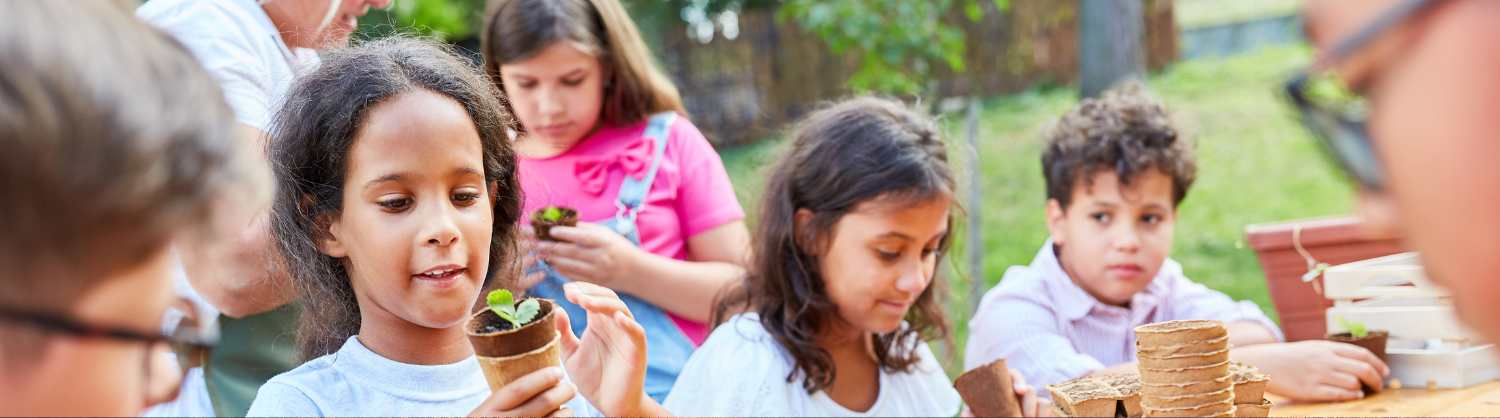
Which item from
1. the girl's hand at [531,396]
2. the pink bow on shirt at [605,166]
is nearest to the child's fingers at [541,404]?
the girl's hand at [531,396]

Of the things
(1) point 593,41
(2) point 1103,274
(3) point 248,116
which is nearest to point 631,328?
(3) point 248,116

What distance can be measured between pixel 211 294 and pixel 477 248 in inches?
23.6

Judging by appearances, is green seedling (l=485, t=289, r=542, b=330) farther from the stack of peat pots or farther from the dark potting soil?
the stack of peat pots

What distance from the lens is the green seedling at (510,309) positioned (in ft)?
4.95

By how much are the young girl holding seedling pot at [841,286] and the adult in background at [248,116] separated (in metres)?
1.01

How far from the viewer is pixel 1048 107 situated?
38.5ft

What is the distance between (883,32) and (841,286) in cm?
285

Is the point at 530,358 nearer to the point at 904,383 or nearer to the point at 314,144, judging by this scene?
the point at 314,144

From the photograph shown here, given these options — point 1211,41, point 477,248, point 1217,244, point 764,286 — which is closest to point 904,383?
point 764,286

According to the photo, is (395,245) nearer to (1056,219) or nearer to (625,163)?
(625,163)

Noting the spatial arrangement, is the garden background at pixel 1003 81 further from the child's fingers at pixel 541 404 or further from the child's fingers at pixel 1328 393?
the child's fingers at pixel 541 404

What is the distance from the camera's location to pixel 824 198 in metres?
2.85

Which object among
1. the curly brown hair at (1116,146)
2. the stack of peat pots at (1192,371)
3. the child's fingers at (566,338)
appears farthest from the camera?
the curly brown hair at (1116,146)

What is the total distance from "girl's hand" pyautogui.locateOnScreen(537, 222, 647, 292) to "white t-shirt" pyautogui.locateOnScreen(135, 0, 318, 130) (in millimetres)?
799
